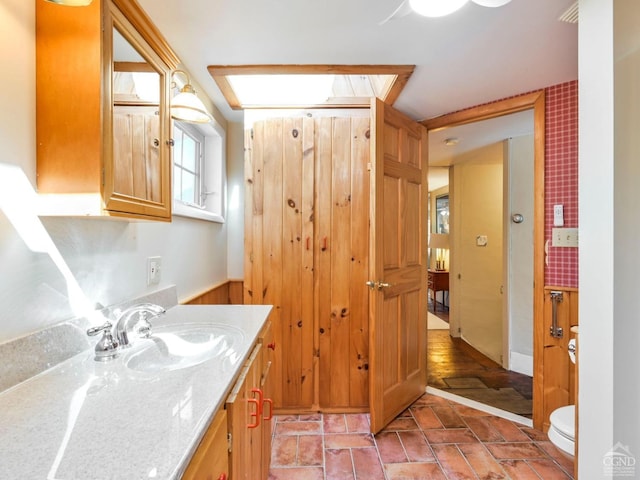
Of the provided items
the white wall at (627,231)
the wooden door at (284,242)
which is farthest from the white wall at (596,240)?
the wooden door at (284,242)

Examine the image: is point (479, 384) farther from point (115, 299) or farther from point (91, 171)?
point (91, 171)

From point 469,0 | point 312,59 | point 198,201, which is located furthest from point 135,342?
point 469,0

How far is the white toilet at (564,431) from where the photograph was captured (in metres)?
1.35

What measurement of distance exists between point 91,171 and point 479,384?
293cm

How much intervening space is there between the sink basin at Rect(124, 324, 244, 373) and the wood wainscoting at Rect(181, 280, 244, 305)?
0.61 meters

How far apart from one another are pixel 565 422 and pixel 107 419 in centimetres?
183

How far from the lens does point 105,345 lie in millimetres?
946

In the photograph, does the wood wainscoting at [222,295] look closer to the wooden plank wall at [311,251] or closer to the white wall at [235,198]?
the white wall at [235,198]

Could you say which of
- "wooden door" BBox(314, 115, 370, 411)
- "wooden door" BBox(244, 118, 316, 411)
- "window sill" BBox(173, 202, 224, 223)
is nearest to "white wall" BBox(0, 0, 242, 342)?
"window sill" BBox(173, 202, 224, 223)

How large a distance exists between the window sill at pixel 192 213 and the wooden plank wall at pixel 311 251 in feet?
0.90

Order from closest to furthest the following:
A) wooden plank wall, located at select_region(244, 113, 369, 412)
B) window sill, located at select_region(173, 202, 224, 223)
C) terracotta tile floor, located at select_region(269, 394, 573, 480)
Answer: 1. terracotta tile floor, located at select_region(269, 394, 573, 480)
2. window sill, located at select_region(173, 202, 224, 223)
3. wooden plank wall, located at select_region(244, 113, 369, 412)

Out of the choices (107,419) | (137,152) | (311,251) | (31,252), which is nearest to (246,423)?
(107,419)

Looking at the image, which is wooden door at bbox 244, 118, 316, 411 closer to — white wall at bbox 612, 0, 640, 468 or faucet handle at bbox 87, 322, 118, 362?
faucet handle at bbox 87, 322, 118, 362

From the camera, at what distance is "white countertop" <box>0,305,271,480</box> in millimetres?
495
